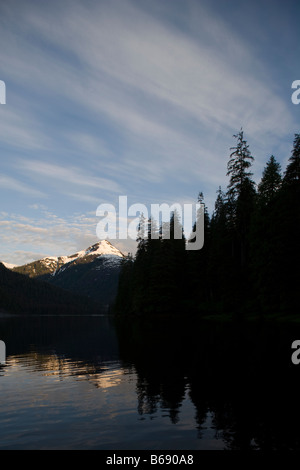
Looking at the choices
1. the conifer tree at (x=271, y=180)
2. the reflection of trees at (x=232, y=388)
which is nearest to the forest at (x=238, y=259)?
the conifer tree at (x=271, y=180)

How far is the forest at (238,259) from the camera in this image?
3953 centimetres

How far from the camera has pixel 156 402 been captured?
38.6 ft

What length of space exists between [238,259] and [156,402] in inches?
1820

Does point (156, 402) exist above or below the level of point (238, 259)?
below

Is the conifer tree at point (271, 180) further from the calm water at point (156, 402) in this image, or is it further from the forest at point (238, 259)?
the calm water at point (156, 402)

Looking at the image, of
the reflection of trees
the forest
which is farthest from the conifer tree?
the reflection of trees

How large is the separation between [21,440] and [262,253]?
38.3 meters

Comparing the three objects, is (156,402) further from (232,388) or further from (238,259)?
(238,259)

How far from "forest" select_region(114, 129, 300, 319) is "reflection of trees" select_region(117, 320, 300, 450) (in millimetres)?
19097

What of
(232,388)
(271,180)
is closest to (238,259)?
(271,180)

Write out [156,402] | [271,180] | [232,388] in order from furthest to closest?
[271,180]
[232,388]
[156,402]

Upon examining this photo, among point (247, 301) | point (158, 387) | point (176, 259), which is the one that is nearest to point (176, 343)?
point (158, 387)

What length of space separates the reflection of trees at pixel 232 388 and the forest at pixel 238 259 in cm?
1910

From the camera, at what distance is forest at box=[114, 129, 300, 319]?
130ft
